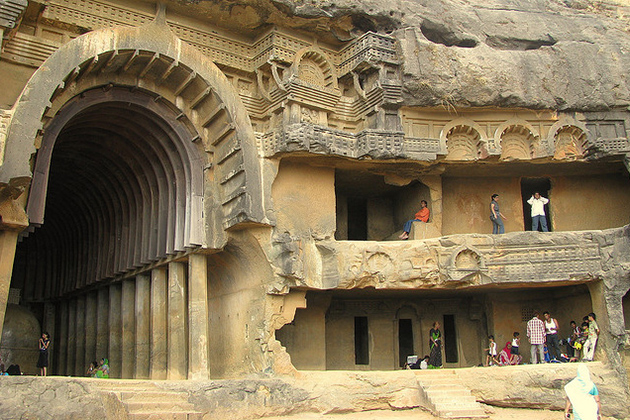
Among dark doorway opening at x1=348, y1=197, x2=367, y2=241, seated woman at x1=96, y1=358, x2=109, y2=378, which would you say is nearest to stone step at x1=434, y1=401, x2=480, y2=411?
dark doorway opening at x1=348, y1=197, x2=367, y2=241

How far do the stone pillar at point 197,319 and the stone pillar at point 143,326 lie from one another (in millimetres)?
2318

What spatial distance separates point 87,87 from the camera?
1298 centimetres

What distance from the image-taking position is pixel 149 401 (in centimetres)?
1059

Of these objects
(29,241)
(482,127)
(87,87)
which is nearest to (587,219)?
(482,127)

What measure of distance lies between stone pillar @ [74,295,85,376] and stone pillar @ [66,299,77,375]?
0.98 feet

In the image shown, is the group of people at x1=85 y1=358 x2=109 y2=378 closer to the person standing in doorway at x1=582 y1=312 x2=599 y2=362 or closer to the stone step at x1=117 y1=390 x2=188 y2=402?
the stone step at x1=117 y1=390 x2=188 y2=402

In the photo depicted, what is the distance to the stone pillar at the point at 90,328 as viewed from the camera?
17.9 metres

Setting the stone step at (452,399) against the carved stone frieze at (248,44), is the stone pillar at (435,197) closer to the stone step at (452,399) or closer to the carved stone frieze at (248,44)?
the carved stone frieze at (248,44)

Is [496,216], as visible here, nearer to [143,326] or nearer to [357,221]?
[357,221]

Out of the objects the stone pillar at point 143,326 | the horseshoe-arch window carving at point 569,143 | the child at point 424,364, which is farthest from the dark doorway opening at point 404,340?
the stone pillar at point 143,326

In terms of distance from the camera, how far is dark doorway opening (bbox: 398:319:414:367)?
18.1 metres

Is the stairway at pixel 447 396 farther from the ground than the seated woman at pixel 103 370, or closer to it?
closer to it

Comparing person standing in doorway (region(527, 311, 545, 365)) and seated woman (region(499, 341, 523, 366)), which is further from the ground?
person standing in doorway (region(527, 311, 545, 365))

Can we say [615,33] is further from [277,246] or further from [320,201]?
[277,246]
